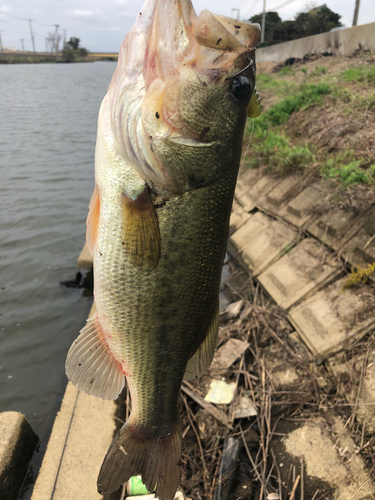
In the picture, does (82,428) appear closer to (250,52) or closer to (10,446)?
(10,446)

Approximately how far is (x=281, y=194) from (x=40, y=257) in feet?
15.4

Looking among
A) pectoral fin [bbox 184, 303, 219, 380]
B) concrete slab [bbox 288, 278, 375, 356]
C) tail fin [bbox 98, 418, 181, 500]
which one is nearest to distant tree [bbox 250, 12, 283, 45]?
concrete slab [bbox 288, 278, 375, 356]

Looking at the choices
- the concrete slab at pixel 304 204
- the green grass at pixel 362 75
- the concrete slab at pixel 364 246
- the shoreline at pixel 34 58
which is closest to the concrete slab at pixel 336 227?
the concrete slab at pixel 364 246

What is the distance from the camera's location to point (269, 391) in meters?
3.46

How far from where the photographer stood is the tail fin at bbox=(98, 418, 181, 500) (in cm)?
174

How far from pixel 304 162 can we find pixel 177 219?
5296mm

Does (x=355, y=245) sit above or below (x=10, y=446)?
above

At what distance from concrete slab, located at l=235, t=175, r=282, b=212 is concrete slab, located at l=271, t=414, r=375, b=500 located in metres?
4.53

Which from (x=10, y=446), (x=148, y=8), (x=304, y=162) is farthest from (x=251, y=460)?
(x=304, y=162)

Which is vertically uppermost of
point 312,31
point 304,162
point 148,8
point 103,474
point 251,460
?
point 312,31

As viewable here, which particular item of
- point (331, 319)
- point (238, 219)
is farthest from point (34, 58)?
point (331, 319)

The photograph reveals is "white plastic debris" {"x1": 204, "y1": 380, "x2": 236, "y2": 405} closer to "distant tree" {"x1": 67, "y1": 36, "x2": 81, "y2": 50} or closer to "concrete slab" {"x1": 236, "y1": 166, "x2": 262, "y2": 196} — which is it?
"concrete slab" {"x1": 236, "y1": 166, "x2": 262, "y2": 196}

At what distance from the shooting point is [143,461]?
182 centimetres

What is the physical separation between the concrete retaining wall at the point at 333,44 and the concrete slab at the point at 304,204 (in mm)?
8493
